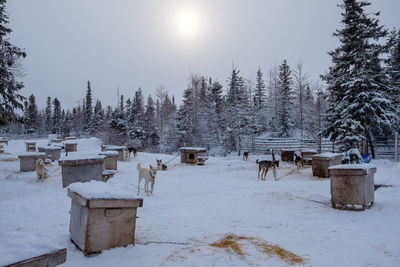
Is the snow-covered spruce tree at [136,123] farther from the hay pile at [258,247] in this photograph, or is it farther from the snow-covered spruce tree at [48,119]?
the snow-covered spruce tree at [48,119]

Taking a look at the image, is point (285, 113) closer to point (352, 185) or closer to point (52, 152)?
point (52, 152)

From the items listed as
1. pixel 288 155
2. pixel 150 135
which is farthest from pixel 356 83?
pixel 150 135

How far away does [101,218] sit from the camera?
11.2 ft

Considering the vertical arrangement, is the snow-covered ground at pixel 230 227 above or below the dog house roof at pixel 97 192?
below

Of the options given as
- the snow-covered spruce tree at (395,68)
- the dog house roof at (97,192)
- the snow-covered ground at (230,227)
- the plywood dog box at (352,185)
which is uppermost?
the snow-covered spruce tree at (395,68)

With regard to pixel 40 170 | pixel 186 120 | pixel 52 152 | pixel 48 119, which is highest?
pixel 48 119

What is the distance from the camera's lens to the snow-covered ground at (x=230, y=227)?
3.43 m

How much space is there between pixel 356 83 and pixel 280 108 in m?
20.2

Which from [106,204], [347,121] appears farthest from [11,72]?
[347,121]

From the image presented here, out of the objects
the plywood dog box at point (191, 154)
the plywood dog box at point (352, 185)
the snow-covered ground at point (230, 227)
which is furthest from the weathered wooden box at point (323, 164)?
the plywood dog box at point (191, 154)

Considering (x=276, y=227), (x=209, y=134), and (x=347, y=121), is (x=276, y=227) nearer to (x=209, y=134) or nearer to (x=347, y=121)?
(x=347, y=121)

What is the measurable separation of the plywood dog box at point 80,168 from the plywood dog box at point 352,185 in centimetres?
763

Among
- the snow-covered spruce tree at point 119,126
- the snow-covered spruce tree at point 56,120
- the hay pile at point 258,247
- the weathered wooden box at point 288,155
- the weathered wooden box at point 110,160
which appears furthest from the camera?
the snow-covered spruce tree at point 56,120

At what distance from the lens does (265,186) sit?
9547mm
